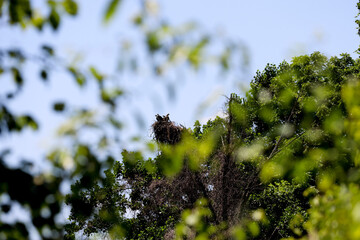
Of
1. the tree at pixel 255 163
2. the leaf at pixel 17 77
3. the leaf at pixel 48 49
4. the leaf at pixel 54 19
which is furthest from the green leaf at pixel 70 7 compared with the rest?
the tree at pixel 255 163

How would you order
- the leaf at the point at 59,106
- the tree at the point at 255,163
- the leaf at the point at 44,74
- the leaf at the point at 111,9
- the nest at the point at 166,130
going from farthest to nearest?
the nest at the point at 166,130
the tree at the point at 255,163
the leaf at the point at 44,74
the leaf at the point at 59,106
the leaf at the point at 111,9

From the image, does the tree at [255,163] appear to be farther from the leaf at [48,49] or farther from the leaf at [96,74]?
the leaf at [48,49]

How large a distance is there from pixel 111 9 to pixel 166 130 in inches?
425

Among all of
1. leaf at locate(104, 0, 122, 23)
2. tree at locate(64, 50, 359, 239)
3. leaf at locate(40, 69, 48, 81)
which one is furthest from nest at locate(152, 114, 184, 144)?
leaf at locate(104, 0, 122, 23)

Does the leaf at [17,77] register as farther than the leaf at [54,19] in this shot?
Yes

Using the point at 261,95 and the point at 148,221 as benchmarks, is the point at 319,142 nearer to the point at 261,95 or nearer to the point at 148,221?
the point at 261,95

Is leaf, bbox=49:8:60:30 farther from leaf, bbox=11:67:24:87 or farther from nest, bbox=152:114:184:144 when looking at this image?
nest, bbox=152:114:184:144

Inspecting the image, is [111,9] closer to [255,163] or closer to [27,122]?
[27,122]

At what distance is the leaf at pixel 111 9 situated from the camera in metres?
1.11

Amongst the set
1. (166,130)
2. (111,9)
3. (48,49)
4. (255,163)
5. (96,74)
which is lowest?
(111,9)

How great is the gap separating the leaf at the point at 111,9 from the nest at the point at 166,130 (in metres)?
10.1

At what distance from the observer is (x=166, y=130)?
11.9 m

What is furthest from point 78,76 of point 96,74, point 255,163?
point 255,163

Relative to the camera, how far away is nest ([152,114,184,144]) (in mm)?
11516
